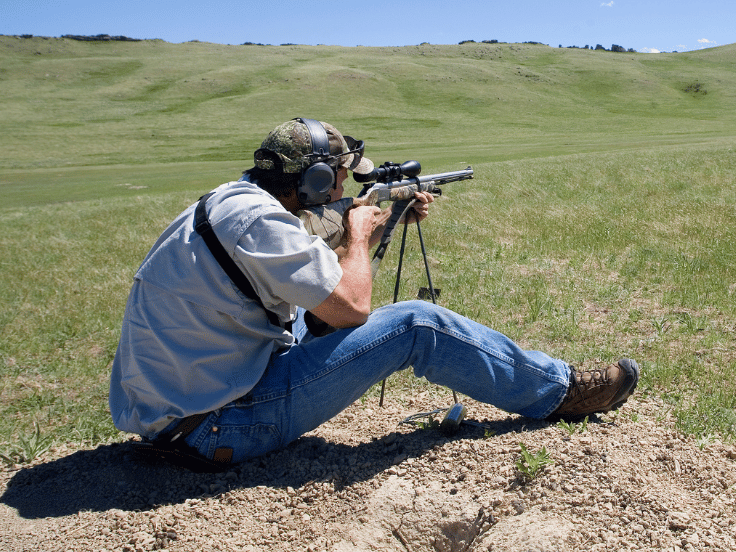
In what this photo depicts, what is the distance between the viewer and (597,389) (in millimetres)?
3594

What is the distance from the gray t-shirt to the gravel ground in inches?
17.7

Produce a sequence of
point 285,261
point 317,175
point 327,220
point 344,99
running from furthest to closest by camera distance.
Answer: point 344,99 → point 327,220 → point 317,175 → point 285,261

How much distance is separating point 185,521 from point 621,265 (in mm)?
6003

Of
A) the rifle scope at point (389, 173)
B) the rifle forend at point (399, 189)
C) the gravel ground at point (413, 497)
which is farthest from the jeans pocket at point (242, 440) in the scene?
the rifle scope at point (389, 173)

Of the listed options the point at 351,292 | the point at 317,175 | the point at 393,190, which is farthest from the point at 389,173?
the point at 351,292

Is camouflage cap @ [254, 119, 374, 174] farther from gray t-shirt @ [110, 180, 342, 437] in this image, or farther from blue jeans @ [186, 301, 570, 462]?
blue jeans @ [186, 301, 570, 462]

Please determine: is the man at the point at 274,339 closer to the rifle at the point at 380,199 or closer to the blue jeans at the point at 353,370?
the blue jeans at the point at 353,370

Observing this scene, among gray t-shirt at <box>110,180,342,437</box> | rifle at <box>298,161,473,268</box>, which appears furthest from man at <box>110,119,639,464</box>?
rifle at <box>298,161,473,268</box>

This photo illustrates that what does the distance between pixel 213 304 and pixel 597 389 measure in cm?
207

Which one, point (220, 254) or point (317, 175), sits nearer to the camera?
point (220, 254)

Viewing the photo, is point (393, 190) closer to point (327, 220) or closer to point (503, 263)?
point (327, 220)

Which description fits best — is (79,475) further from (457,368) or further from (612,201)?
(612,201)

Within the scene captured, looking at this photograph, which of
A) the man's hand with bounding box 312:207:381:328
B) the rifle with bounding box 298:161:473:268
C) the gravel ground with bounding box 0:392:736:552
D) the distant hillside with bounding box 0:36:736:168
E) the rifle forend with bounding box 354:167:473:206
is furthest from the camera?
the distant hillside with bounding box 0:36:736:168

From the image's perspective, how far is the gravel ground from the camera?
290 cm
